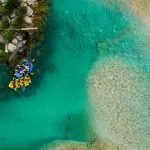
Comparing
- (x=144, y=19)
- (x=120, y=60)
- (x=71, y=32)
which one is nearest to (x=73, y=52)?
(x=71, y=32)

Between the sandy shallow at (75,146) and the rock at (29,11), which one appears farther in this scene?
the sandy shallow at (75,146)

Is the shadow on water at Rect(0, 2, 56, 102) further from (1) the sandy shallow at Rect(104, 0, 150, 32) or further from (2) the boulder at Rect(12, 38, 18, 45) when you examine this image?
(1) the sandy shallow at Rect(104, 0, 150, 32)

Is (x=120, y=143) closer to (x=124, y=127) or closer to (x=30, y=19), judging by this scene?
(x=124, y=127)

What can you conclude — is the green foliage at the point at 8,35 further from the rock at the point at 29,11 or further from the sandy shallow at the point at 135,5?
the sandy shallow at the point at 135,5

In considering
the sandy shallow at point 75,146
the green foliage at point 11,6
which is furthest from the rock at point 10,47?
the sandy shallow at point 75,146

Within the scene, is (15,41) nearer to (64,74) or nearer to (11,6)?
(11,6)

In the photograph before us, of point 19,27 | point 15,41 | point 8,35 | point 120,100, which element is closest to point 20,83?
point 15,41

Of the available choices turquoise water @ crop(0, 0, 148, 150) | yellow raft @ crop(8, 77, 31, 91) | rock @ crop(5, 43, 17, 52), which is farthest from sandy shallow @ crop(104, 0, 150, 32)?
yellow raft @ crop(8, 77, 31, 91)
